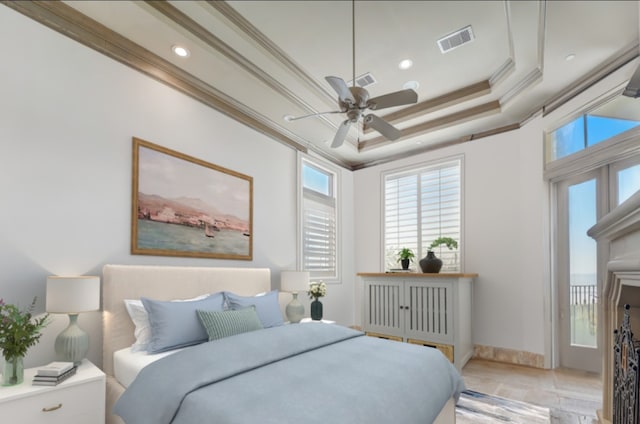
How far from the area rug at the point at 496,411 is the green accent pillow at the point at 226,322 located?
168 centimetres

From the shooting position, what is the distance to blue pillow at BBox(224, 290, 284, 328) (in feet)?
9.64

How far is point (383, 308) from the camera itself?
14.6ft

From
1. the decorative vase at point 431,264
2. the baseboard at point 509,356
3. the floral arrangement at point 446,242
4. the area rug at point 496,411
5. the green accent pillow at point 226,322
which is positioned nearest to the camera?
the green accent pillow at point 226,322

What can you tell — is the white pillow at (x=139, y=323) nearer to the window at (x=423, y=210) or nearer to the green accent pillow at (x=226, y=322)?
the green accent pillow at (x=226, y=322)

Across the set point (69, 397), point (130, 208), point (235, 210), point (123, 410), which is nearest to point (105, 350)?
point (69, 397)

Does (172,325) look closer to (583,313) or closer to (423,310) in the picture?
(423,310)

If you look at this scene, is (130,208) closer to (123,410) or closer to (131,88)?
(131,88)

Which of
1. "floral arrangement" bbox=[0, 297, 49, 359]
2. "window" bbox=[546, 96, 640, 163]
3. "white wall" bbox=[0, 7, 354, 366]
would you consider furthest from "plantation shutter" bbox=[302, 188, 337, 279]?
"floral arrangement" bbox=[0, 297, 49, 359]

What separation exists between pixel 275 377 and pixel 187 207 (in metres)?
1.94

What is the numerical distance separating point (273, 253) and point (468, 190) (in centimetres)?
258

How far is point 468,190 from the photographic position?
4480mm

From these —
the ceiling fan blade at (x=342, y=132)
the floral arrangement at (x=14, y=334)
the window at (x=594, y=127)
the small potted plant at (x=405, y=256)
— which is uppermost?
the window at (x=594, y=127)

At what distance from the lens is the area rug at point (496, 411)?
2.56 meters

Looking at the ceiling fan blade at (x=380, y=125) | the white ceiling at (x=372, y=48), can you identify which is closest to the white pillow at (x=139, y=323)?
the white ceiling at (x=372, y=48)
